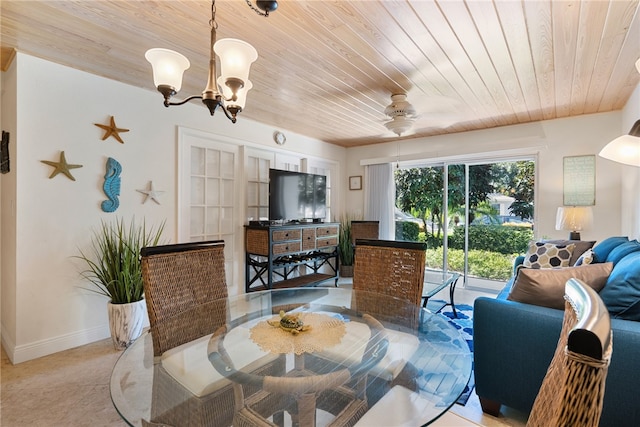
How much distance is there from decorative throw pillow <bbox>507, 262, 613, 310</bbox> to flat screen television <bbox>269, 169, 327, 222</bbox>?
2.83 metres

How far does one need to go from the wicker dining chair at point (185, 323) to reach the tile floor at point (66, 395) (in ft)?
2.35

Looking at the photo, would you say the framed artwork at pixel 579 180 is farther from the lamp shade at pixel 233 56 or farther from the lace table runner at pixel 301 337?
the lamp shade at pixel 233 56

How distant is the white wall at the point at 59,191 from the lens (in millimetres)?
2273

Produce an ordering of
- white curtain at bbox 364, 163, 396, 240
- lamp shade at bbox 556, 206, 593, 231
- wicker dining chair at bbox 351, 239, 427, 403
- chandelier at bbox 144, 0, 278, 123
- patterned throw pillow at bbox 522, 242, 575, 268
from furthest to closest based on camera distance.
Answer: white curtain at bbox 364, 163, 396, 240
lamp shade at bbox 556, 206, 593, 231
patterned throw pillow at bbox 522, 242, 575, 268
wicker dining chair at bbox 351, 239, 427, 403
chandelier at bbox 144, 0, 278, 123

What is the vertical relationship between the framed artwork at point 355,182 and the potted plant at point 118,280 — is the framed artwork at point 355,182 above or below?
above

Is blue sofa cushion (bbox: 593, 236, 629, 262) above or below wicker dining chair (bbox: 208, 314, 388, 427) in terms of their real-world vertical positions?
above

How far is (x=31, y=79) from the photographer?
2.28m

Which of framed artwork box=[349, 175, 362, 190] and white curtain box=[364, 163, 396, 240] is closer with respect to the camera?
white curtain box=[364, 163, 396, 240]

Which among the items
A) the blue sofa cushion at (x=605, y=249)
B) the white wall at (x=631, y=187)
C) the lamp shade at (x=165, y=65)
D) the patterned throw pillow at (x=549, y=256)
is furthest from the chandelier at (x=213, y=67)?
the white wall at (x=631, y=187)

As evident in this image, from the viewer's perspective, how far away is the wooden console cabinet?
12.0 ft

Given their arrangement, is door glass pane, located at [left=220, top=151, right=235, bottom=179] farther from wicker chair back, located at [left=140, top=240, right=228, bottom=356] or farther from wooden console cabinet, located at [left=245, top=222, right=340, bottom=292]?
wicker chair back, located at [left=140, top=240, right=228, bottom=356]

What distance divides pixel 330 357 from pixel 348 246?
3.84 m

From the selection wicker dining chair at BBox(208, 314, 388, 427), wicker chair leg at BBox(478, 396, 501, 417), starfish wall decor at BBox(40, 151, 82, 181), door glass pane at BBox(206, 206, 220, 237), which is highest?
starfish wall decor at BBox(40, 151, 82, 181)

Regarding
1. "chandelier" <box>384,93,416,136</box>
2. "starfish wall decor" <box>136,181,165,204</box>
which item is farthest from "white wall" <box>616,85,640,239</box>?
"starfish wall decor" <box>136,181,165,204</box>
